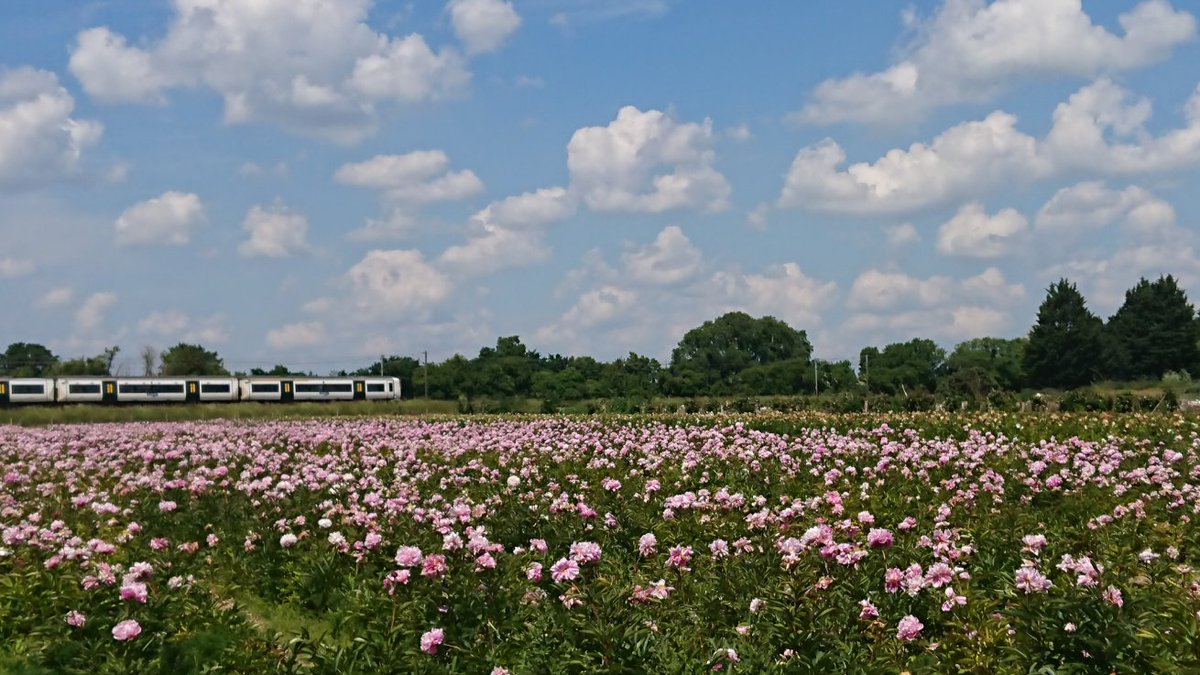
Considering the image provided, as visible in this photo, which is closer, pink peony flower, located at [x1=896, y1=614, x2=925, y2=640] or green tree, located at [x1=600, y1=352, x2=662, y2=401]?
pink peony flower, located at [x1=896, y1=614, x2=925, y2=640]

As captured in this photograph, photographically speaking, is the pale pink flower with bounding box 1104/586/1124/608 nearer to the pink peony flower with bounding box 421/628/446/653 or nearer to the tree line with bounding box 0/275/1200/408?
the pink peony flower with bounding box 421/628/446/653

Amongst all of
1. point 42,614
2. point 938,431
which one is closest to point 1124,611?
point 42,614

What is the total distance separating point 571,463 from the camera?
1488 centimetres

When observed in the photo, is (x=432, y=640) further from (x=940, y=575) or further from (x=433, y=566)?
(x=940, y=575)

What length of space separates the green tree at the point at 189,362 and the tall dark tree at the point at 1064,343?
72.1 metres

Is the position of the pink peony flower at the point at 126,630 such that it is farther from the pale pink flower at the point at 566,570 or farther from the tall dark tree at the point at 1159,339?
the tall dark tree at the point at 1159,339

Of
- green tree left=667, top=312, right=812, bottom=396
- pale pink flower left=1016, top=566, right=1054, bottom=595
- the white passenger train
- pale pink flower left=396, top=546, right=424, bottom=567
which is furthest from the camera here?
green tree left=667, top=312, right=812, bottom=396

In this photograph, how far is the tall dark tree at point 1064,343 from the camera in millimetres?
77562

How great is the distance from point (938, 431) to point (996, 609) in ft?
36.2

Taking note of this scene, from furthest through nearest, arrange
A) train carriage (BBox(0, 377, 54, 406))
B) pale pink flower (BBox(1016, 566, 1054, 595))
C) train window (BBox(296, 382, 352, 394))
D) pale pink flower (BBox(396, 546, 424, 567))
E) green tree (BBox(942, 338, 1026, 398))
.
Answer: green tree (BBox(942, 338, 1026, 398)) → train window (BBox(296, 382, 352, 394)) → train carriage (BBox(0, 377, 54, 406)) → pale pink flower (BBox(396, 546, 424, 567)) → pale pink flower (BBox(1016, 566, 1054, 595))

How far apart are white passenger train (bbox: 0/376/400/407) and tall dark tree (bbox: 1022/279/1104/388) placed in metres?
47.2

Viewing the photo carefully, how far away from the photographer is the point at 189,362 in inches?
4168

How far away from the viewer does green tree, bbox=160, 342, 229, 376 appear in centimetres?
10369

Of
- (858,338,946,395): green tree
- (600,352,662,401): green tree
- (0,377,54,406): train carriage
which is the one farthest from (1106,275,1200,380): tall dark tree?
(0,377,54,406): train carriage
